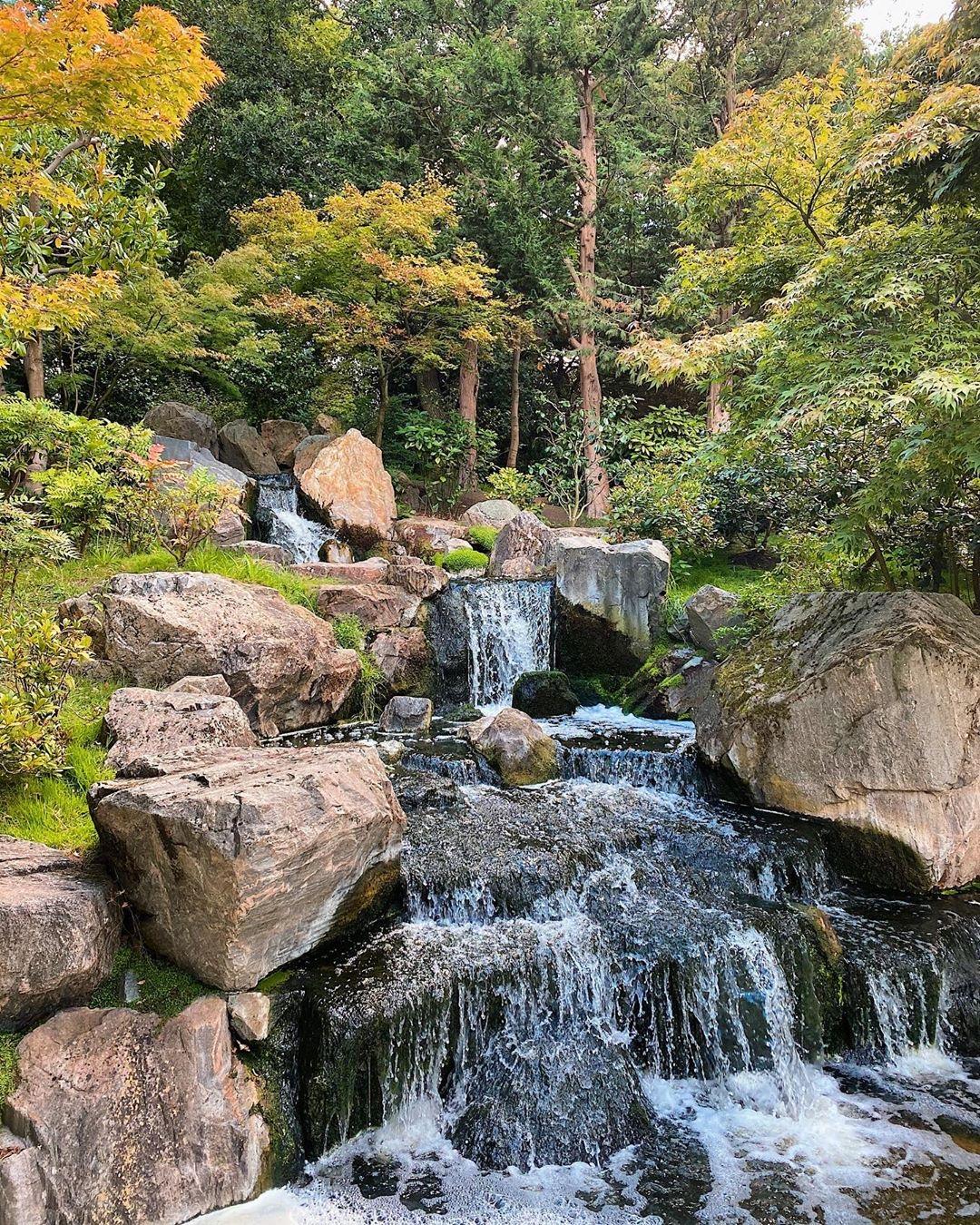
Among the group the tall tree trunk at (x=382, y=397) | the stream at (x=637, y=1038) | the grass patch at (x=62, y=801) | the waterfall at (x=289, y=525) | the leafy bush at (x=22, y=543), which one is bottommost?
the stream at (x=637, y=1038)

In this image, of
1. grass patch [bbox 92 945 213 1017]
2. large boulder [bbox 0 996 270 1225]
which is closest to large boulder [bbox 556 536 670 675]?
grass patch [bbox 92 945 213 1017]

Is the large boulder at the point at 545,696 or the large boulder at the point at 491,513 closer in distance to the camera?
the large boulder at the point at 545,696

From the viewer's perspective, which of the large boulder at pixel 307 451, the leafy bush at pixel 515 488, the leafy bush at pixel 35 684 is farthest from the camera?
the leafy bush at pixel 515 488

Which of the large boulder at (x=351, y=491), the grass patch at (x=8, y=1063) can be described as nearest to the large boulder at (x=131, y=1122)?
the grass patch at (x=8, y=1063)

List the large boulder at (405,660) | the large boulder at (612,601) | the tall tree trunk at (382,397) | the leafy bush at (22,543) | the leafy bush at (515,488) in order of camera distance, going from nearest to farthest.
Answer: the leafy bush at (22,543) → the large boulder at (405,660) → the large boulder at (612,601) → the tall tree trunk at (382,397) → the leafy bush at (515,488)

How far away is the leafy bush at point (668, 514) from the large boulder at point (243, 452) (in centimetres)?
798

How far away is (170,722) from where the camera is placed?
679 cm

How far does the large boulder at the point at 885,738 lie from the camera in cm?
654

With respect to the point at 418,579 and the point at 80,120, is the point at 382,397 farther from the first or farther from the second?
the point at 80,120

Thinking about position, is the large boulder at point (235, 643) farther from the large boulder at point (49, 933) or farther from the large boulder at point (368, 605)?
the large boulder at point (49, 933)

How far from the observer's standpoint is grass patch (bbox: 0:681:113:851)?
5332mm

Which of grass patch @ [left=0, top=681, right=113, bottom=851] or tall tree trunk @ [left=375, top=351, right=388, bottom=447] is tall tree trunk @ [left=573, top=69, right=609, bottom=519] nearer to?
tall tree trunk @ [left=375, top=351, right=388, bottom=447]

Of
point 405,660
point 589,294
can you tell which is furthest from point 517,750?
point 589,294

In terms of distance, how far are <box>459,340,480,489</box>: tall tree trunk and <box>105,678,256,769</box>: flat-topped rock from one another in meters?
13.9
